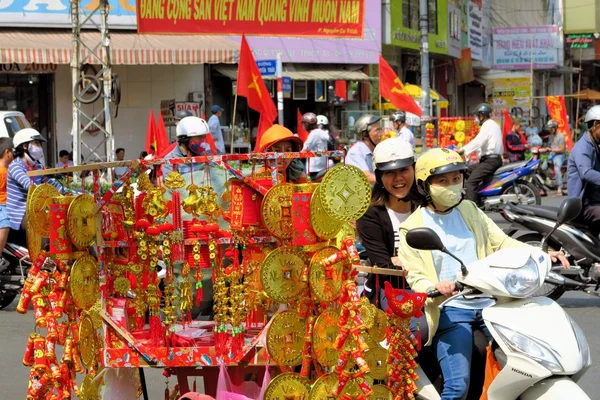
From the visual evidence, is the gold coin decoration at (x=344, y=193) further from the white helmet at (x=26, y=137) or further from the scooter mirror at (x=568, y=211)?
the white helmet at (x=26, y=137)

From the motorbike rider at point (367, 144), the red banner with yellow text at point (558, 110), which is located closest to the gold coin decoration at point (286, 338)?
the motorbike rider at point (367, 144)

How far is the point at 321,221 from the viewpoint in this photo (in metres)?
4.11

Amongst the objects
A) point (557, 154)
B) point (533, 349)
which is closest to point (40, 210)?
point (533, 349)

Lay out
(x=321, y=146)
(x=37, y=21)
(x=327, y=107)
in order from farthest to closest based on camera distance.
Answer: (x=327, y=107), (x=37, y=21), (x=321, y=146)

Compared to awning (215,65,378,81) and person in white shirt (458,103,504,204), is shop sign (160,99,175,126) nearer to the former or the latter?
awning (215,65,378,81)

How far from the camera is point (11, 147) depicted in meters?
9.32

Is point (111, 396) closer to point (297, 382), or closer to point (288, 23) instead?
point (297, 382)

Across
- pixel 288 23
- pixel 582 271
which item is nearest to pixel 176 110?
pixel 288 23

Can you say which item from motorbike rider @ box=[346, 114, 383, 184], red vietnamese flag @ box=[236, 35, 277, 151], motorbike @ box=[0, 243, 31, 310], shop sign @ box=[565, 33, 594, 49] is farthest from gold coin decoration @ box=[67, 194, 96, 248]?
shop sign @ box=[565, 33, 594, 49]

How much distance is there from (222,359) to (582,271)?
15.3 feet

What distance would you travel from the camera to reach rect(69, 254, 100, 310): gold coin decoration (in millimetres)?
4383

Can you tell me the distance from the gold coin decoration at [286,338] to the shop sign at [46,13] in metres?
15.5

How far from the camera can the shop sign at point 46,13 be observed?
19.1 metres

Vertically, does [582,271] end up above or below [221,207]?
below
